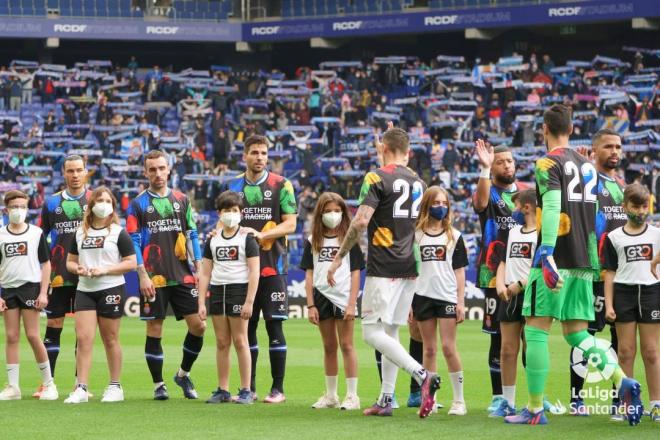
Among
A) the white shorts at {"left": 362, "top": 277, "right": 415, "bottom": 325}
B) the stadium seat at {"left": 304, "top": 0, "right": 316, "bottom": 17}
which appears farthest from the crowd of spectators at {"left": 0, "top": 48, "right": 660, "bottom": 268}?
the white shorts at {"left": 362, "top": 277, "right": 415, "bottom": 325}

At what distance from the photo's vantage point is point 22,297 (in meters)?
12.3

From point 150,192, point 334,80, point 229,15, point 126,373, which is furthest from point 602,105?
point 150,192

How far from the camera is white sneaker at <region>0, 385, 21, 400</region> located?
12188mm

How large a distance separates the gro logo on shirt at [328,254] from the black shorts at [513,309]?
1.91 metres

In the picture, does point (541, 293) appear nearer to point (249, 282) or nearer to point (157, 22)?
point (249, 282)

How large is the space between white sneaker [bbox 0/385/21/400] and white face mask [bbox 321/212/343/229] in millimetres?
3521

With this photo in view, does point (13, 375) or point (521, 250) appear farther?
point (13, 375)

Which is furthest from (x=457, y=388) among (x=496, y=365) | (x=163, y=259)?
(x=163, y=259)

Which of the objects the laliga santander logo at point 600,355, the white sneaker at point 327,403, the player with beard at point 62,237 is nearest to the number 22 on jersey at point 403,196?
the laliga santander logo at point 600,355

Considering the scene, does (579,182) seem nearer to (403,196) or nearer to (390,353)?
(403,196)

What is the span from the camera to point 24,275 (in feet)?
40.5

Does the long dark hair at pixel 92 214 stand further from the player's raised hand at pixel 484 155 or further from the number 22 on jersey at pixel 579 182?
the number 22 on jersey at pixel 579 182

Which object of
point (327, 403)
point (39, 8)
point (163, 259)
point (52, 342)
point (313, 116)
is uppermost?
point (39, 8)

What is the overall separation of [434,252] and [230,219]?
1.98 m
